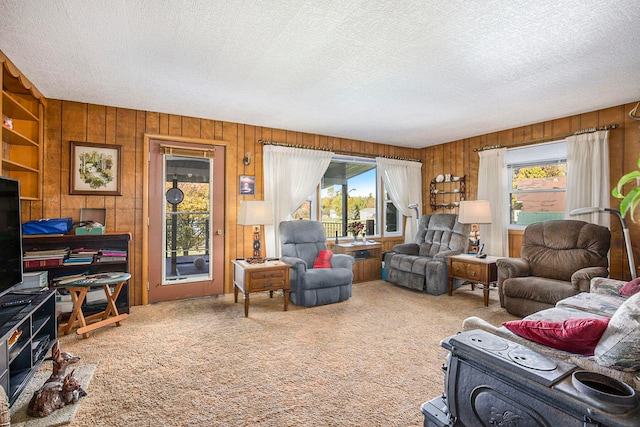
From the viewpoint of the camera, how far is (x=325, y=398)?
199 centimetres

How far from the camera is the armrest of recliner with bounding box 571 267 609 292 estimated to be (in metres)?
2.98

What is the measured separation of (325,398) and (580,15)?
2.92 metres

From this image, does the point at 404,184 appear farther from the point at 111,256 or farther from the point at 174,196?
the point at 111,256

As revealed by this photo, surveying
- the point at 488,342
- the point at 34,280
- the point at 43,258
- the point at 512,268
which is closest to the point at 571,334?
the point at 488,342

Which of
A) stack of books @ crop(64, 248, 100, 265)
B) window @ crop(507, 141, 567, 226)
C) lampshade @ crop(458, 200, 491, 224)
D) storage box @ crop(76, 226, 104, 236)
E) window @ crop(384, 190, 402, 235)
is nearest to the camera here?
stack of books @ crop(64, 248, 100, 265)

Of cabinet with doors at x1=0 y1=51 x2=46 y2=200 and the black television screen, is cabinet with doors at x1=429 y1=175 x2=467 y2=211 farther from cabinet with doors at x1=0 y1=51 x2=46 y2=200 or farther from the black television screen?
cabinet with doors at x1=0 y1=51 x2=46 y2=200

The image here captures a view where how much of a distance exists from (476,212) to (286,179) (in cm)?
273

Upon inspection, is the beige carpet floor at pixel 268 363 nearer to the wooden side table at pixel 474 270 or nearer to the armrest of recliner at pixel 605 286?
the wooden side table at pixel 474 270

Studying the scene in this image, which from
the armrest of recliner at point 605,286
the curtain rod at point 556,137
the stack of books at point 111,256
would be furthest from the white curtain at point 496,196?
the stack of books at point 111,256

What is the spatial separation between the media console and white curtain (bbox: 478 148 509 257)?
5360mm

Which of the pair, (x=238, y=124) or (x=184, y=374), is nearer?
(x=184, y=374)

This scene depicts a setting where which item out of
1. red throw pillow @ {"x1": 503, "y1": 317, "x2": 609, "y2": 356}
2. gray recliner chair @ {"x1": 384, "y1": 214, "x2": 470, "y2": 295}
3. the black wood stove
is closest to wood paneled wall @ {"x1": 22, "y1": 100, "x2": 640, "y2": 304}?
gray recliner chair @ {"x1": 384, "y1": 214, "x2": 470, "y2": 295}

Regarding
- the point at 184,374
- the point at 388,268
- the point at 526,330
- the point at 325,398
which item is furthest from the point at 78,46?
the point at 388,268

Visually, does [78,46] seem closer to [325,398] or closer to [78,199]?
[78,199]
